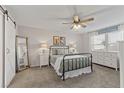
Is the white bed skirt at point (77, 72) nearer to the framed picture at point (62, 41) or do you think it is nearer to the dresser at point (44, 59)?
the dresser at point (44, 59)

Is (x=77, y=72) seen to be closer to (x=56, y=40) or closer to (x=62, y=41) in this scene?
(x=56, y=40)

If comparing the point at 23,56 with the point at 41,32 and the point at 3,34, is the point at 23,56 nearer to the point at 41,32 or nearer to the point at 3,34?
the point at 41,32

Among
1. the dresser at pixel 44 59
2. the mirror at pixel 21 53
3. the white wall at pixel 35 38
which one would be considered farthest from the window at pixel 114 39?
the mirror at pixel 21 53

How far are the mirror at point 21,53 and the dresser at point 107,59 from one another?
166 inches

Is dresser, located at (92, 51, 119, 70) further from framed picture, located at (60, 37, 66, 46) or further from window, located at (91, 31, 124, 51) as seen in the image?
framed picture, located at (60, 37, 66, 46)

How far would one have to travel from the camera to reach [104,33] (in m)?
6.03

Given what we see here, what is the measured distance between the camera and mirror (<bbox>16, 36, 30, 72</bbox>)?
464cm

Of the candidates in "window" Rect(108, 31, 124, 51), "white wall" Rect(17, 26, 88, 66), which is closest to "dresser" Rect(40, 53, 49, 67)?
"white wall" Rect(17, 26, 88, 66)

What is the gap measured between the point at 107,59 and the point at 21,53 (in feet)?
15.0

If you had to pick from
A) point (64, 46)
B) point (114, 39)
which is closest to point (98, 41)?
point (114, 39)

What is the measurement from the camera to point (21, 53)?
492cm

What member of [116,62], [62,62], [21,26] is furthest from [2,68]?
[116,62]

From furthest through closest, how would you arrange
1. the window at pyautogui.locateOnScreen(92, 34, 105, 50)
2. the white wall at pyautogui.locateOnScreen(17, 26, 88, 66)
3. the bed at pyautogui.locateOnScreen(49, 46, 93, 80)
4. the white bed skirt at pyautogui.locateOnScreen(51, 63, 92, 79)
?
1. the window at pyautogui.locateOnScreen(92, 34, 105, 50)
2. the white wall at pyautogui.locateOnScreen(17, 26, 88, 66)
3. the white bed skirt at pyautogui.locateOnScreen(51, 63, 92, 79)
4. the bed at pyautogui.locateOnScreen(49, 46, 93, 80)

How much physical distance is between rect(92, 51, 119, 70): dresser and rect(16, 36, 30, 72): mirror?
422cm
